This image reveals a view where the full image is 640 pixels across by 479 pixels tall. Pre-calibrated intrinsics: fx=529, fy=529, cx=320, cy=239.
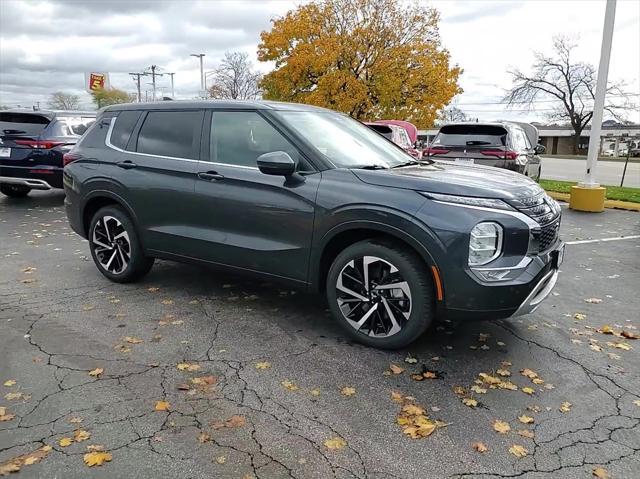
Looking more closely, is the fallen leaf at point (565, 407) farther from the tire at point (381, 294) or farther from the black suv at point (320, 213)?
the tire at point (381, 294)

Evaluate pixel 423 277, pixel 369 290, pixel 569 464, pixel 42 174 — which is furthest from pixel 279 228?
pixel 42 174

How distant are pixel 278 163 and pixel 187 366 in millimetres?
1558

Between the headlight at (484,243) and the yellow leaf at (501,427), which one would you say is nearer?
the yellow leaf at (501,427)

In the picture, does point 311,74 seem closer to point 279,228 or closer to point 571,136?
point 279,228

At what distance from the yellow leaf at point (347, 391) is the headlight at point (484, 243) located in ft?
3.60

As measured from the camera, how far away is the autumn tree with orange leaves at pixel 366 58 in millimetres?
25000

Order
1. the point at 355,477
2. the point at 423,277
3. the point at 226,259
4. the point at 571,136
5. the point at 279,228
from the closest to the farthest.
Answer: the point at 355,477 → the point at 423,277 → the point at 279,228 → the point at 226,259 → the point at 571,136

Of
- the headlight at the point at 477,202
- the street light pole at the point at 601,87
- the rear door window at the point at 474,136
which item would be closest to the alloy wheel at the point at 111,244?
the headlight at the point at 477,202

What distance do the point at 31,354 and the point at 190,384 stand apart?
1.30 m

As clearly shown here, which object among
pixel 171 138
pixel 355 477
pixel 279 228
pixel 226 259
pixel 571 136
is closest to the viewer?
pixel 355 477

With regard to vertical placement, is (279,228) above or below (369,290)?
above

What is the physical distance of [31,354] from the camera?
148 inches

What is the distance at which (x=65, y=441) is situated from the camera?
2.75 m

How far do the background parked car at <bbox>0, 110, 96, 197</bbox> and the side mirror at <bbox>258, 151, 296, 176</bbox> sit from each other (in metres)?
7.42
